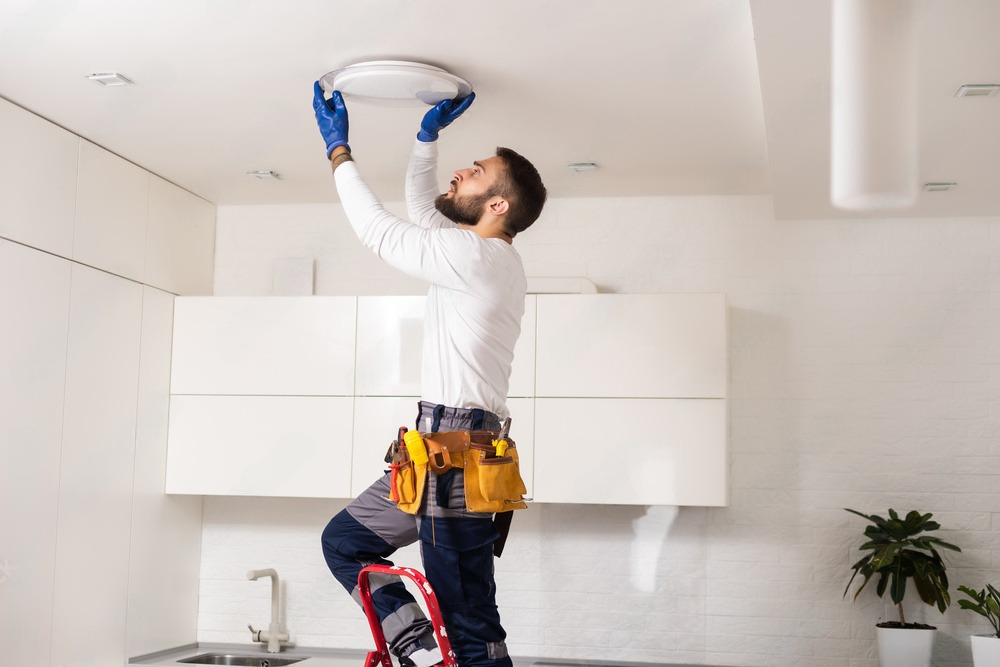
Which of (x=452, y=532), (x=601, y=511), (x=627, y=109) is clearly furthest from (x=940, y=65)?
(x=601, y=511)

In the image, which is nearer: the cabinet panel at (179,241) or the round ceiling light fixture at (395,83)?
the round ceiling light fixture at (395,83)

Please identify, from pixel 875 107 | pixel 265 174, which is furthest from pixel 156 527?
pixel 875 107

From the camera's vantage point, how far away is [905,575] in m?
4.08

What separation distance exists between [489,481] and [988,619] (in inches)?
104

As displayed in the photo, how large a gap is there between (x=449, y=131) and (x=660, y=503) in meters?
1.69

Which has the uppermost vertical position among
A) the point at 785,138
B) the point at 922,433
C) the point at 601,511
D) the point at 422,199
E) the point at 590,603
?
the point at 785,138

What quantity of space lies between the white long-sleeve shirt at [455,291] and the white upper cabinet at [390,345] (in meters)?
1.68

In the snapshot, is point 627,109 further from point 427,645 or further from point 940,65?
point 427,645

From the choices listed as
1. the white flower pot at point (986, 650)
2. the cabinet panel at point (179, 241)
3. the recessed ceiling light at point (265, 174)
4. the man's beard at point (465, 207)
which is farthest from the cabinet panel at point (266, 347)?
the white flower pot at point (986, 650)

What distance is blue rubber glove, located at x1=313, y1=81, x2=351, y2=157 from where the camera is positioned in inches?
117

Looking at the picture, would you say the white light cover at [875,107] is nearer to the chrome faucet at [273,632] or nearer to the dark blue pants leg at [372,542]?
the dark blue pants leg at [372,542]

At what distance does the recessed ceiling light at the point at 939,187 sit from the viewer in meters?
4.09

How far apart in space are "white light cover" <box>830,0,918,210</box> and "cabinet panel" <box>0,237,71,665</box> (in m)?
3.17

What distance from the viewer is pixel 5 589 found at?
3.62 m
